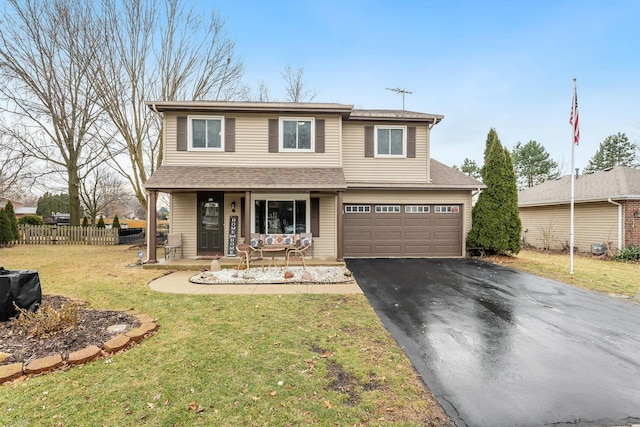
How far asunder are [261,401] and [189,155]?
9693mm

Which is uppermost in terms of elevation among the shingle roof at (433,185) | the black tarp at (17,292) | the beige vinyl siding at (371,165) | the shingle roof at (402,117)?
the shingle roof at (402,117)

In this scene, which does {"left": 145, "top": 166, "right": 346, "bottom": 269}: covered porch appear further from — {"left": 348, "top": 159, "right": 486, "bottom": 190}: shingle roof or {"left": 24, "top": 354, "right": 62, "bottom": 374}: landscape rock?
{"left": 24, "top": 354, "right": 62, "bottom": 374}: landscape rock

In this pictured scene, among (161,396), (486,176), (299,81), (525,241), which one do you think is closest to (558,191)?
(525,241)

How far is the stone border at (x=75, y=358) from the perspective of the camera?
9.27 feet

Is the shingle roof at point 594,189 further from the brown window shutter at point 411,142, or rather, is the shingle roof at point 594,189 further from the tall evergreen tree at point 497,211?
the brown window shutter at point 411,142

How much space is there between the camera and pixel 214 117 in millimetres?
10297

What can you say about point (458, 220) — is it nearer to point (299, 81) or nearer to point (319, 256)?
point (319, 256)

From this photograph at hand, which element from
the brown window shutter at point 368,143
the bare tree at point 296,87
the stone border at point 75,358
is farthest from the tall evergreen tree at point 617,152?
the stone border at point 75,358

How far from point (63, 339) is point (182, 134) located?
829cm

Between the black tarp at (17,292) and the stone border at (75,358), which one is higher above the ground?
the black tarp at (17,292)

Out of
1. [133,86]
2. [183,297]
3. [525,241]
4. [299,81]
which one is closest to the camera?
[183,297]

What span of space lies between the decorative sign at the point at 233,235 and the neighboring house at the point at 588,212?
1531 cm

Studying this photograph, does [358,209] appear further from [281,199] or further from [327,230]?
[281,199]

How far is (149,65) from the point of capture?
14.2m
